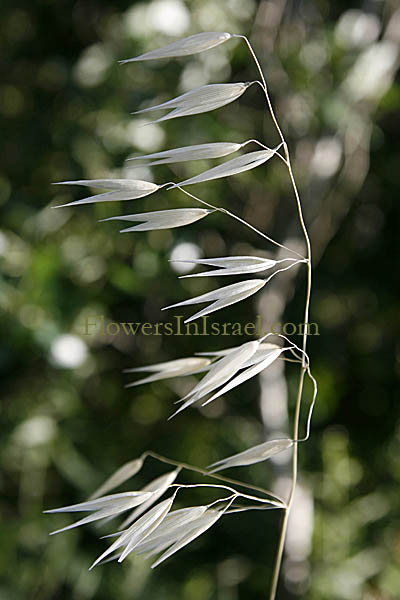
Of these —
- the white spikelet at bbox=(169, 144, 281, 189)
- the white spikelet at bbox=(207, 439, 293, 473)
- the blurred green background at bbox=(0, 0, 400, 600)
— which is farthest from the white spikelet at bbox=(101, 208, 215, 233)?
the blurred green background at bbox=(0, 0, 400, 600)

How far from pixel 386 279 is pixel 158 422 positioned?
0.44 m

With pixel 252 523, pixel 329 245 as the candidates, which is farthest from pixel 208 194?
pixel 252 523

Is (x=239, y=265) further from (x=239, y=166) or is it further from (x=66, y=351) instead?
(x=66, y=351)

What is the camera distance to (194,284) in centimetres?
74

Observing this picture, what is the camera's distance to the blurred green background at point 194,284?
0.65 metres

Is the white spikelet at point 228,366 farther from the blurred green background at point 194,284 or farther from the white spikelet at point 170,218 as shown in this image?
the blurred green background at point 194,284

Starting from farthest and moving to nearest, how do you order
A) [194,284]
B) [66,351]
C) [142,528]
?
[194,284], [66,351], [142,528]

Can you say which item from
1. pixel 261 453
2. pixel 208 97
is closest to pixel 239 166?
pixel 208 97

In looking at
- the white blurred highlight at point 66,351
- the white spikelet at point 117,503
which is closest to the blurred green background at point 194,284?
the white blurred highlight at point 66,351

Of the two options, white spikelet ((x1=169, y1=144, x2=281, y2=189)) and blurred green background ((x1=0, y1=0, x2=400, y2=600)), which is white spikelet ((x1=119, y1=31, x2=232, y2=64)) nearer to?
white spikelet ((x1=169, y1=144, x2=281, y2=189))

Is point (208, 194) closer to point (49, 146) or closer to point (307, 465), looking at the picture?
point (49, 146)

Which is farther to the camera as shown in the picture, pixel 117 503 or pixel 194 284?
pixel 194 284

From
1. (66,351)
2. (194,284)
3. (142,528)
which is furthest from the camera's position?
(194,284)

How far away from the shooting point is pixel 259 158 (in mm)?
292
